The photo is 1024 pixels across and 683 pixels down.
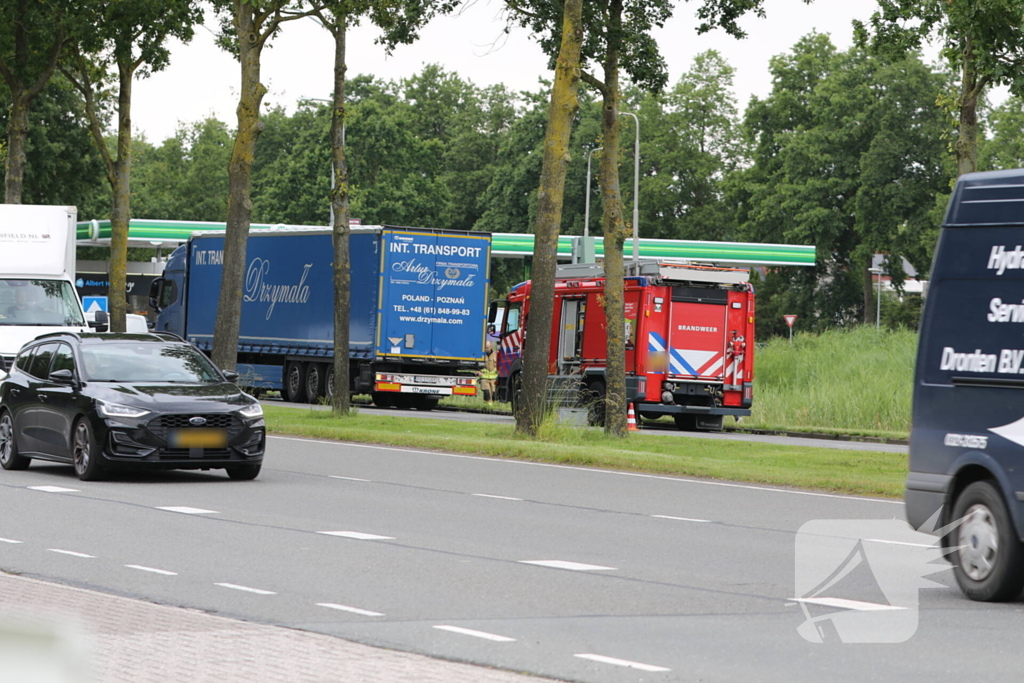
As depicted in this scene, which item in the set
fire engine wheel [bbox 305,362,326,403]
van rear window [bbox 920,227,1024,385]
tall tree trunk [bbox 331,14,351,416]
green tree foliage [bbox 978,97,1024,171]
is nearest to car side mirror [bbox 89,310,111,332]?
tall tree trunk [bbox 331,14,351,416]

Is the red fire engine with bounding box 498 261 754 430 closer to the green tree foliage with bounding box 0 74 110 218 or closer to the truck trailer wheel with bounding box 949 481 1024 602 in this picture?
the truck trailer wheel with bounding box 949 481 1024 602

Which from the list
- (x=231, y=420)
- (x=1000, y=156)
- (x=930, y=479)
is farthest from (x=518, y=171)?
(x=930, y=479)

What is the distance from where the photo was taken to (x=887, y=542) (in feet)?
38.7

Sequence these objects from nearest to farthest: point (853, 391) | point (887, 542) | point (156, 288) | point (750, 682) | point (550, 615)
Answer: point (750, 682), point (550, 615), point (887, 542), point (853, 391), point (156, 288)

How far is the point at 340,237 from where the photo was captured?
89.5 feet

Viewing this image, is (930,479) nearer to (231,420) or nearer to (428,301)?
(231,420)

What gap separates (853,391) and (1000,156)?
2152 inches

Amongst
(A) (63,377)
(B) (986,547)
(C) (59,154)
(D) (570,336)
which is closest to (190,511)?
(A) (63,377)

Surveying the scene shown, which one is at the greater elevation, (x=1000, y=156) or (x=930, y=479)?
(x=1000, y=156)

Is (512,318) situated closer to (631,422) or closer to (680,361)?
(680,361)

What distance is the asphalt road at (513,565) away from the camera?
23.3 feet

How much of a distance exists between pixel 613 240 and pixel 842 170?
182ft

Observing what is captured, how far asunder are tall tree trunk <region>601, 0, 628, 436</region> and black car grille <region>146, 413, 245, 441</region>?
866cm

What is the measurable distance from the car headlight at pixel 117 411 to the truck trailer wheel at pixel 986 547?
9.05 m
